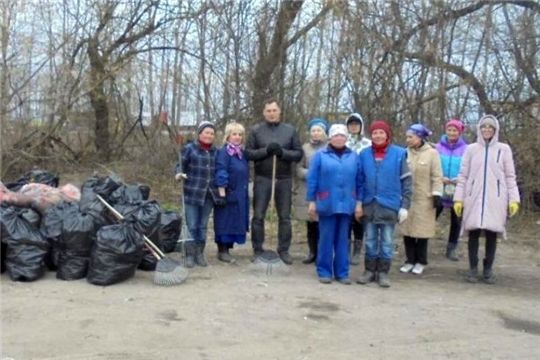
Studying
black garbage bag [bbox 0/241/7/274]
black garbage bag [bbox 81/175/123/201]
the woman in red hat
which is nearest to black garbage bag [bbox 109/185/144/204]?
black garbage bag [bbox 81/175/123/201]

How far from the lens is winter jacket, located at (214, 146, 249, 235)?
7.24 meters

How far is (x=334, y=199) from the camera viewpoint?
652 centimetres

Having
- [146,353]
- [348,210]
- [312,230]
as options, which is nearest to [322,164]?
[348,210]

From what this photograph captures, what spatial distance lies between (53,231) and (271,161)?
7.37ft

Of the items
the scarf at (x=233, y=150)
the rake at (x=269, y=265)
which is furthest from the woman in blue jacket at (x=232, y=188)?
the rake at (x=269, y=265)

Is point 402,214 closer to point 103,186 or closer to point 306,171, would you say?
point 306,171

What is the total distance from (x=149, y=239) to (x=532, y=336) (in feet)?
11.8

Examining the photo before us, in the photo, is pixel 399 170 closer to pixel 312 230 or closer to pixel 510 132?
pixel 312 230

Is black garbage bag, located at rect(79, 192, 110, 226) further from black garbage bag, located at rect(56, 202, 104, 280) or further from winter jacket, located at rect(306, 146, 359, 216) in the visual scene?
winter jacket, located at rect(306, 146, 359, 216)

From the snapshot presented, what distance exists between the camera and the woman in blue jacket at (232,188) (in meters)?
7.24

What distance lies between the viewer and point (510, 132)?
34.2 ft

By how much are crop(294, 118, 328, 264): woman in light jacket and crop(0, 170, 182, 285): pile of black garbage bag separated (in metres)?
1.58

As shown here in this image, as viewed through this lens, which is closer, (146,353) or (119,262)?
(146,353)

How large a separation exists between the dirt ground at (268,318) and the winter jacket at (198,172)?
2.51 feet
